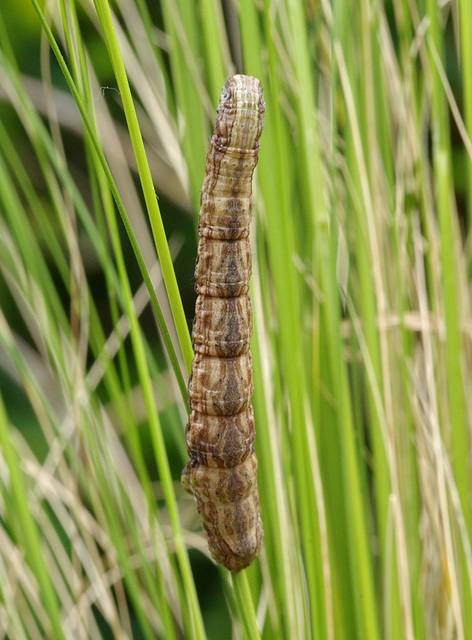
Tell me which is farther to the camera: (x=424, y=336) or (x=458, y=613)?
(x=424, y=336)

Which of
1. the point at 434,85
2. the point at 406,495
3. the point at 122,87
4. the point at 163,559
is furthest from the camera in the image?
the point at 163,559

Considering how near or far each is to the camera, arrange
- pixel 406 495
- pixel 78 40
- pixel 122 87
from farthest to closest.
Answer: pixel 406 495 → pixel 78 40 → pixel 122 87

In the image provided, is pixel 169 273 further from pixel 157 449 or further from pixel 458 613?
pixel 458 613

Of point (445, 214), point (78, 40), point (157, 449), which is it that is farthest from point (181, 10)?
point (157, 449)

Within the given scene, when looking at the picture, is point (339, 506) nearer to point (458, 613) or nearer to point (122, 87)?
point (458, 613)

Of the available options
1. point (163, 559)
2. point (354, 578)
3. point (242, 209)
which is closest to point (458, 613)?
point (354, 578)

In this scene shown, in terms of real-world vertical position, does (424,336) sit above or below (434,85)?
below

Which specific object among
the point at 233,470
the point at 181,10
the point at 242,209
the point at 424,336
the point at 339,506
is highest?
the point at 181,10
